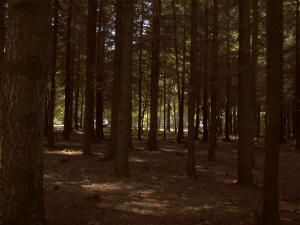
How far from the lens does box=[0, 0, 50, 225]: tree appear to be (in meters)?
5.60

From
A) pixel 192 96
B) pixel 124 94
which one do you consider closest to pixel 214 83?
pixel 192 96

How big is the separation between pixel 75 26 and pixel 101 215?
Answer: 827 inches

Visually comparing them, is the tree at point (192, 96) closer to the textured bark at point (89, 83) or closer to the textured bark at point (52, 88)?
the textured bark at point (89, 83)

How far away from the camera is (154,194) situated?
997cm

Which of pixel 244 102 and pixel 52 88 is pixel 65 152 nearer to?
pixel 52 88

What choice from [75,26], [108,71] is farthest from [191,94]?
[75,26]

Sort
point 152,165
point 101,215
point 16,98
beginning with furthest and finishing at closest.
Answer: point 152,165
point 101,215
point 16,98

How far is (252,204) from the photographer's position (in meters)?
9.68

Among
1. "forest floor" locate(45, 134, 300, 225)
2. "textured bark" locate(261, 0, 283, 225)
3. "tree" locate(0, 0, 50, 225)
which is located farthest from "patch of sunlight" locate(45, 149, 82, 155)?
"textured bark" locate(261, 0, 283, 225)

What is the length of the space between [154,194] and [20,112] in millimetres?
5271

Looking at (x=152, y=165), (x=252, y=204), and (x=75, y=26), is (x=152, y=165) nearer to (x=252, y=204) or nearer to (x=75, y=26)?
(x=252, y=204)

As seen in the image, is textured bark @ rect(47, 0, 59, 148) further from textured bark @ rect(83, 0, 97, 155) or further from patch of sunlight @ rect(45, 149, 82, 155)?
textured bark @ rect(83, 0, 97, 155)

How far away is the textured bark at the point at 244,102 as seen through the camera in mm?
11836

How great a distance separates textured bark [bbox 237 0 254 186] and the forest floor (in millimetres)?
621
